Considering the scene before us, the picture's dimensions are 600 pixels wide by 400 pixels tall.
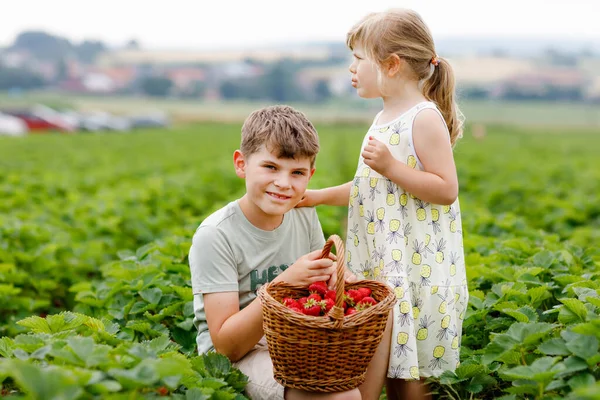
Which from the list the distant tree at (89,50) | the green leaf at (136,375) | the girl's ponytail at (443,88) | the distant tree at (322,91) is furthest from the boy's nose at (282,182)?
the distant tree at (89,50)

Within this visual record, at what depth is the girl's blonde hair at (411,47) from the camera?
306 cm

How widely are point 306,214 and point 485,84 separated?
77552mm

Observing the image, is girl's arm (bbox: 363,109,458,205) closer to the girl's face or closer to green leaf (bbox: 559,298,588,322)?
the girl's face

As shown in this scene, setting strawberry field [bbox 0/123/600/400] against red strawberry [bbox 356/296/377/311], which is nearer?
strawberry field [bbox 0/123/600/400]

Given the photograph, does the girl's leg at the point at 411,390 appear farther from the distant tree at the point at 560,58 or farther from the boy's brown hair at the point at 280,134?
the distant tree at the point at 560,58

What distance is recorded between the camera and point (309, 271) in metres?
2.74

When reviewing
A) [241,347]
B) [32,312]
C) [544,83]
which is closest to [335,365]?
[241,347]

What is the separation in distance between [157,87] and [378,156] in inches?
3868

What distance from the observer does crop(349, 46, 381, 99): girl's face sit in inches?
123

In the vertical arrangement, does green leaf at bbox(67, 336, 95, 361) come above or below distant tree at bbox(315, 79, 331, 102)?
above

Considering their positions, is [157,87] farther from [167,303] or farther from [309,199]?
[309,199]

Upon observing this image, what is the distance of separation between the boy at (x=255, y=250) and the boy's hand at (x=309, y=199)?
18cm

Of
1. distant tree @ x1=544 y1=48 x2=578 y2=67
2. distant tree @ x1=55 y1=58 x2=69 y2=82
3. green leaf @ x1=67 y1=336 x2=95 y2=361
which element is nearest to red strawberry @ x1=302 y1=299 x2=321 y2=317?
green leaf @ x1=67 y1=336 x2=95 y2=361

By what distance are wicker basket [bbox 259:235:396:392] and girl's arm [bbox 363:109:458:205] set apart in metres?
0.42
